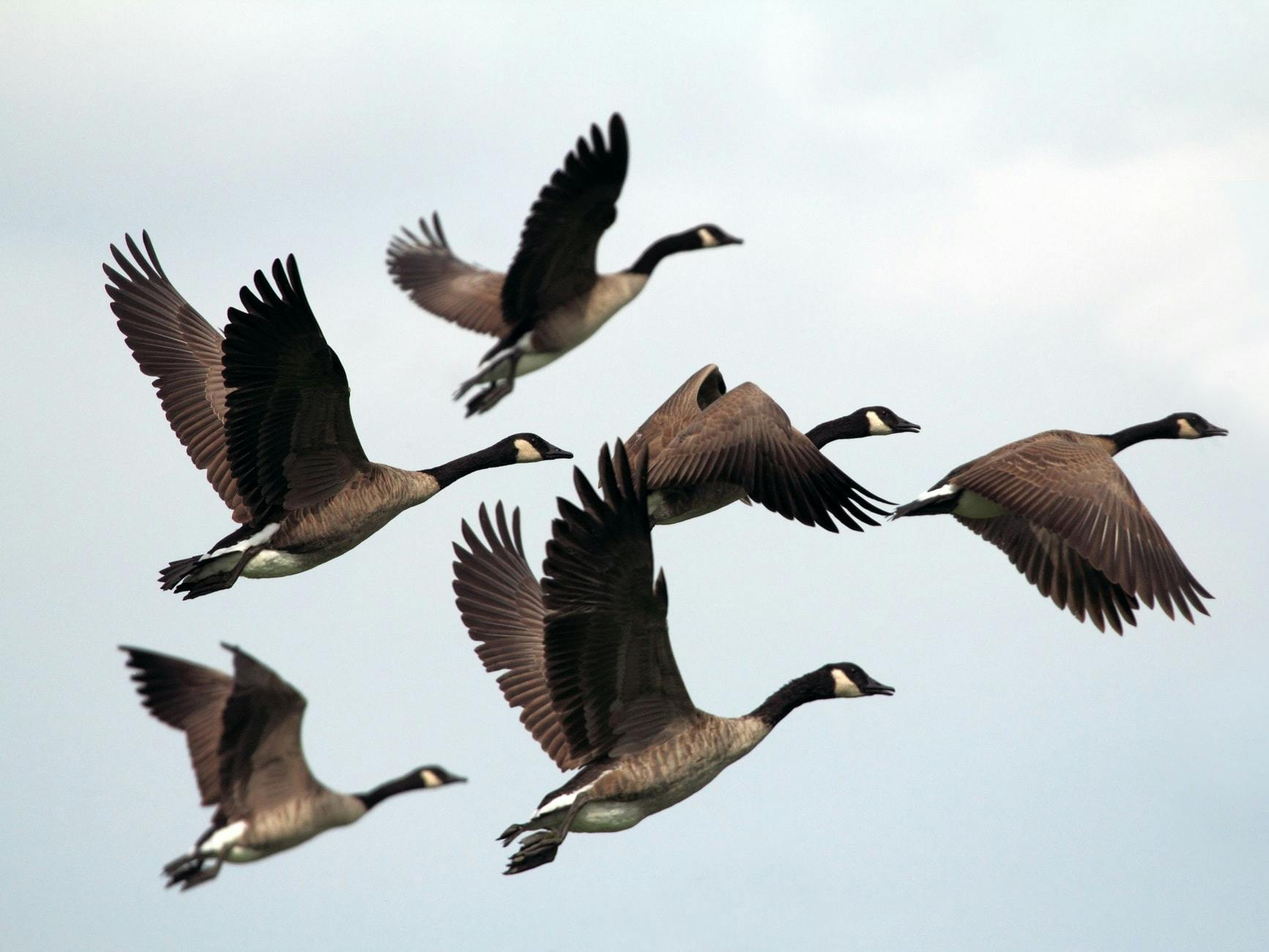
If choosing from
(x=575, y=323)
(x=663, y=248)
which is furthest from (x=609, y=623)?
(x=663, y=248)

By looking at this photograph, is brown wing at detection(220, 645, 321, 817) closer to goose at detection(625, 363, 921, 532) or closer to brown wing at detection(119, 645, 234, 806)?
brown wing at detection(119, 645, 234, 806)

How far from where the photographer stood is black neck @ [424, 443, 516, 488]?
47.9 feet

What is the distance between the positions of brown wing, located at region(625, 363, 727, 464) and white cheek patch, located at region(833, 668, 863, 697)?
8.29ft

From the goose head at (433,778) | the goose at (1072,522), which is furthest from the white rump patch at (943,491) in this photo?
the goose head at (433,778)

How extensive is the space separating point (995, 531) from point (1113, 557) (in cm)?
190

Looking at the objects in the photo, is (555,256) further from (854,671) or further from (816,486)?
(854,671)

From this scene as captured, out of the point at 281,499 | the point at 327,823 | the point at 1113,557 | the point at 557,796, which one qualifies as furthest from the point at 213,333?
the point at 1113,557

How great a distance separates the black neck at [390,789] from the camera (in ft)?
42.2

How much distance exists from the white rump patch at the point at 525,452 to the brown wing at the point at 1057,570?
379 cm

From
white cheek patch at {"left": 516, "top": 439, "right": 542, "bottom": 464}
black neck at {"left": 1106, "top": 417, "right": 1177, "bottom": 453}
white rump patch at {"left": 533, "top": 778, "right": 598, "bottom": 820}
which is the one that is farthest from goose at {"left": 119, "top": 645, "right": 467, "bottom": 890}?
black neck at {"left": 1106, "top": 417, "right": 1177, "bottom": 453}

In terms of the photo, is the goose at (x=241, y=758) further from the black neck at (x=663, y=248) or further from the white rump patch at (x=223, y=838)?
the black neck at (x=663, y=248)

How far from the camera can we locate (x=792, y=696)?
12086mm

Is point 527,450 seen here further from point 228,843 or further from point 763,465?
point 228,843

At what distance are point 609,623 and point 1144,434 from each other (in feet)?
23.0
